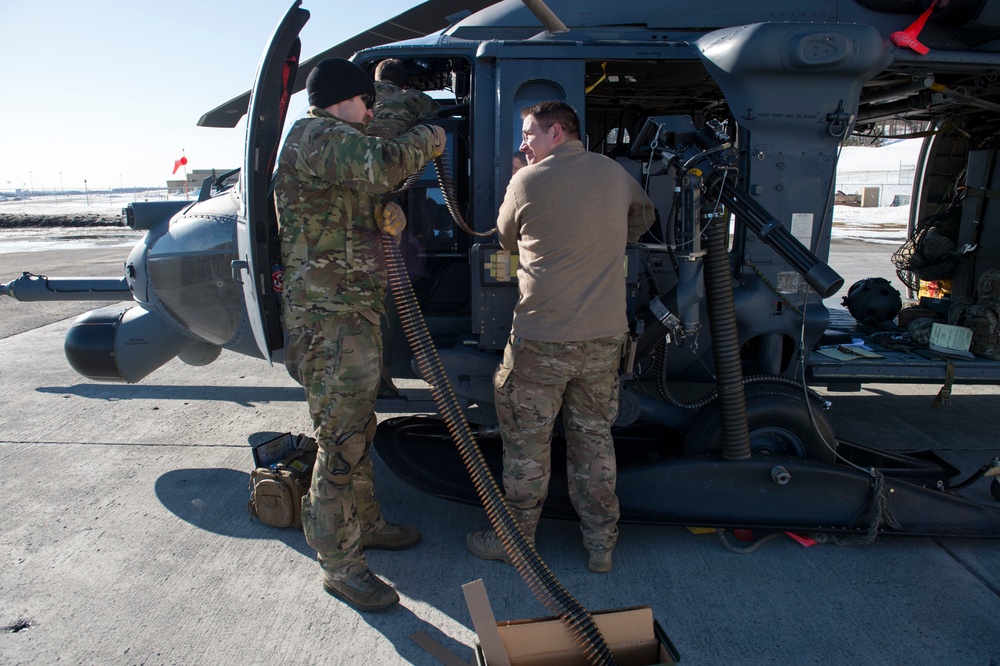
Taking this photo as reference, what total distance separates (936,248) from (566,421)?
4847 mm

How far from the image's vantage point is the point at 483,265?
348cm

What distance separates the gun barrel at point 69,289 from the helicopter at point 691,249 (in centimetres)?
132

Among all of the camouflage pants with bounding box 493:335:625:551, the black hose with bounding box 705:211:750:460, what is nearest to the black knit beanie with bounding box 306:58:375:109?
the camouflage pants with bounding box 493:335:625:551

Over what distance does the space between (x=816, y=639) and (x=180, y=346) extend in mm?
4547

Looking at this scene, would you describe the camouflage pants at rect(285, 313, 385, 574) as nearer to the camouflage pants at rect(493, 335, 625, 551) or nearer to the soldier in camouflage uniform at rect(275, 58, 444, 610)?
the soldier in camouflage uniform at rect(275, 58, 444, 610)

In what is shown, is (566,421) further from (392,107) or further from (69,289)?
(69,289)

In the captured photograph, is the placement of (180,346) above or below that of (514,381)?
below

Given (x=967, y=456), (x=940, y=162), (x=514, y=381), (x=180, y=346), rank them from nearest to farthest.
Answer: (x=514, y=381) < (x=967, y=456) < (x=180, y=346) < (x=940, y=162)

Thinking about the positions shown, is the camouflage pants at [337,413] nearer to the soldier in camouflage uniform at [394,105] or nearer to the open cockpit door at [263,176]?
the open cockpit door at [263,176]

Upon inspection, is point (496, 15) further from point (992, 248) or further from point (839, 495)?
point (992, 248)

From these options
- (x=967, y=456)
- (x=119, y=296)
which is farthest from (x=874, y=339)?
(x=119, y=296)

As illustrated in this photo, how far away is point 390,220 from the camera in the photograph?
2.99 m

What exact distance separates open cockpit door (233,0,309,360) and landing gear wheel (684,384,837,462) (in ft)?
7.56

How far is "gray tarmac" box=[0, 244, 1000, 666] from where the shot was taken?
9.07 feet
